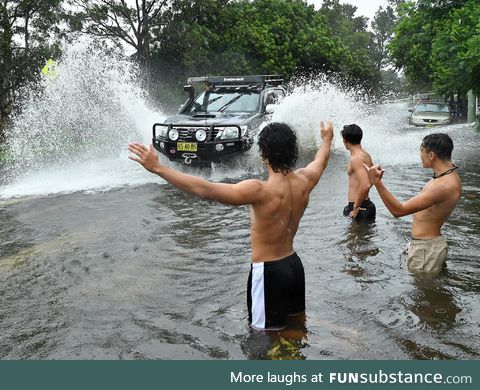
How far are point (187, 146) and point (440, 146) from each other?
7.06m

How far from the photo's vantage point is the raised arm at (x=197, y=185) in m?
3.26

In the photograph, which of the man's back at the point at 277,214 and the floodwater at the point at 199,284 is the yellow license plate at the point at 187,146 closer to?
the floodwater at the point at 199,284

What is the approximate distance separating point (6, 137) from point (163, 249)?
12656mm

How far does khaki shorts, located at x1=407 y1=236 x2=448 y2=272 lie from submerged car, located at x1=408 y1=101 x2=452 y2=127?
866 inches

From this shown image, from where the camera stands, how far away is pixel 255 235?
3.68m

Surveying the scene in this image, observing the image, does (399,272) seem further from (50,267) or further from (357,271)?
(50,267)

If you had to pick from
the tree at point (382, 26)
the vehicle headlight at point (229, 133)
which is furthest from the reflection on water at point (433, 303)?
the tree at point (382, 26)

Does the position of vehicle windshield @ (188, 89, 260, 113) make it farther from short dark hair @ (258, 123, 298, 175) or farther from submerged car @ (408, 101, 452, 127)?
submerged car @ (408, 101, 452, 127)

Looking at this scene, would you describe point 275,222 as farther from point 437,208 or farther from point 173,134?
point 173,134

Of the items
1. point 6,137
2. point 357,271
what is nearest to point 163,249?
point 357,271

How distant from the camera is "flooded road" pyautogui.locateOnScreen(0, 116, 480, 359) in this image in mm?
3982

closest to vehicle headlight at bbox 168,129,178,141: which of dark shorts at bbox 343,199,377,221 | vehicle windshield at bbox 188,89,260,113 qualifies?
vehicle windshield at bbox 188,89,260,113

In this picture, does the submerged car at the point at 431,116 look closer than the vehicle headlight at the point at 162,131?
No

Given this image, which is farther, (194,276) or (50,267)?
(50,267)
